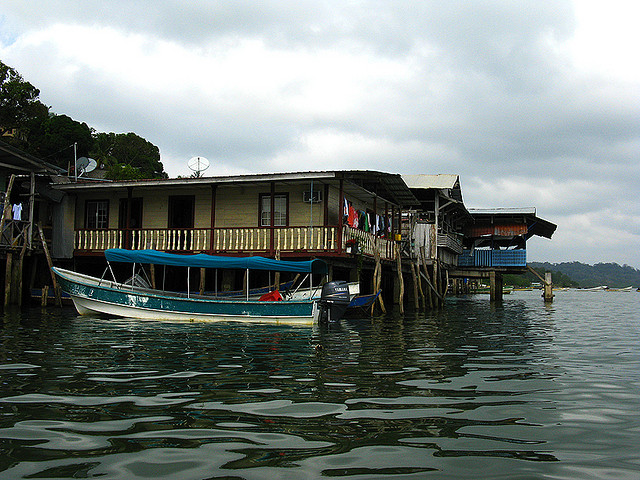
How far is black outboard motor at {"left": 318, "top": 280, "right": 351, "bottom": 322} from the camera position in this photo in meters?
16.5

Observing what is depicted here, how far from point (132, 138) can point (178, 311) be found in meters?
54.3

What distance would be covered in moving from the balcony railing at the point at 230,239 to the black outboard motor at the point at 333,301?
115 inches

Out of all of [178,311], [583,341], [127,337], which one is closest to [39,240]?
[178,311]

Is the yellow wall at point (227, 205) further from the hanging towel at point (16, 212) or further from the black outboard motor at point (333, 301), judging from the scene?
the black outboard motor at point (333, 301)

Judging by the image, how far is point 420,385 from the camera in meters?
7.72

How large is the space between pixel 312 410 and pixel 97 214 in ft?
67.4

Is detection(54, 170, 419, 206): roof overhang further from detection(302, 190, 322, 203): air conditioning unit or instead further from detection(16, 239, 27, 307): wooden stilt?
detection(16, 239, 27, 307): wooden stilt

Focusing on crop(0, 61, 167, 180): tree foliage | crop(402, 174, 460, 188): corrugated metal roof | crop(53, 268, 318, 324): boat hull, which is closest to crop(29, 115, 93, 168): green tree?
crop(0, 61, 167, 180): tree foliage

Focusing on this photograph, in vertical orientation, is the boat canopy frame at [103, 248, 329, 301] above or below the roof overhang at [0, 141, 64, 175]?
below

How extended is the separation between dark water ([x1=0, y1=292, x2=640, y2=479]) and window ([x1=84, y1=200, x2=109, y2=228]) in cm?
1271


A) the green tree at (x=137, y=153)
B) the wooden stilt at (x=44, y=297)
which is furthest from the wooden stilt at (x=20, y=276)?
the green tree at (x=137, y=153)

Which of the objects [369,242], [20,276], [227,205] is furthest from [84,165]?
[369,242]

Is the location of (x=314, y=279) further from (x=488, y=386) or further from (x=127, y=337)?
(x=488, y=386)

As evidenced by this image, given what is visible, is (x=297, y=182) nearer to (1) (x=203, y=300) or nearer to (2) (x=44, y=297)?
(1) (x=203, y=300)
